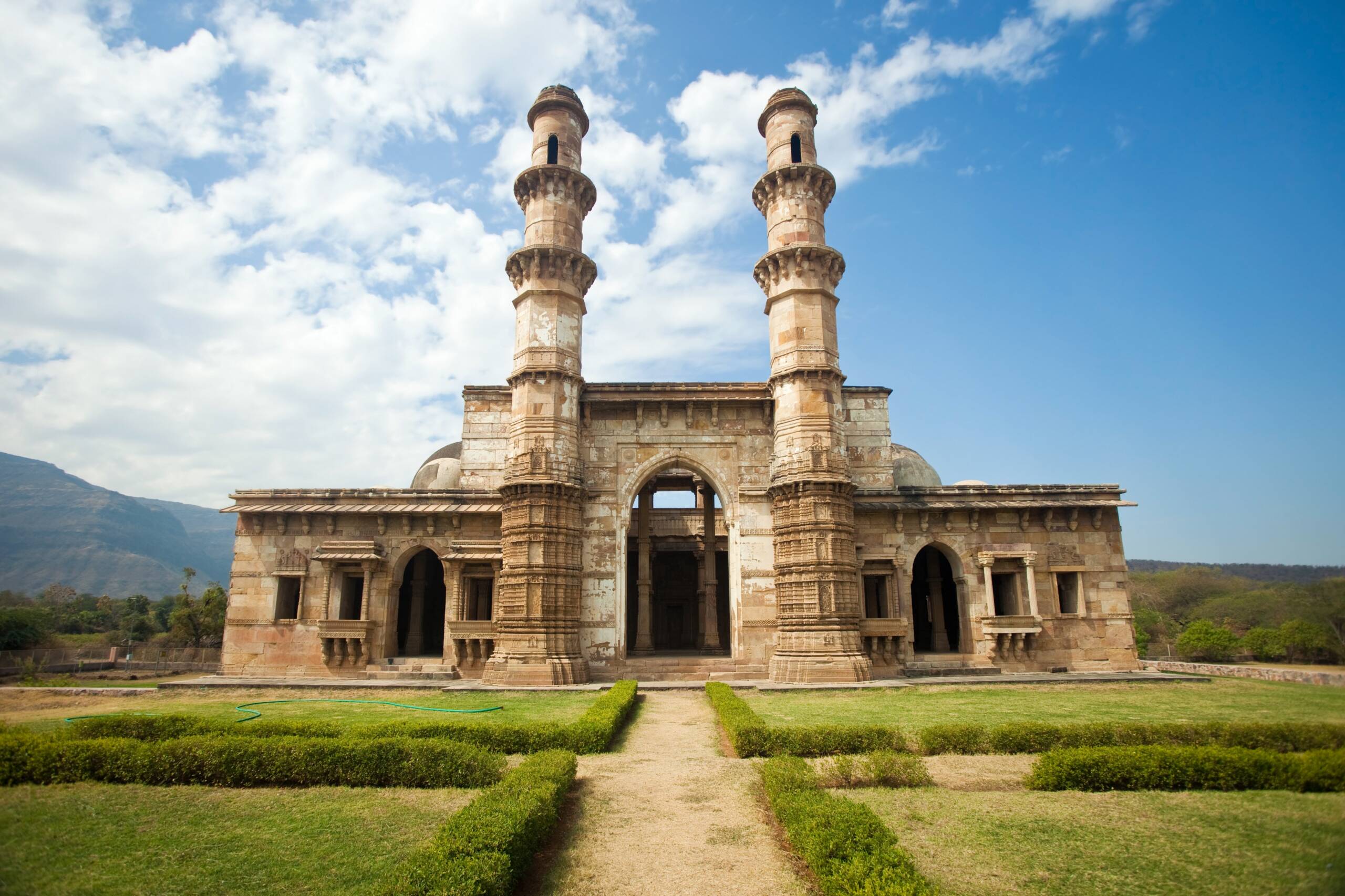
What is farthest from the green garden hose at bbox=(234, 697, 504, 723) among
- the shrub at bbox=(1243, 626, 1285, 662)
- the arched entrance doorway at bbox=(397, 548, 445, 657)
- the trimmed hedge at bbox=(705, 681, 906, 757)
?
the shrub at bbox=(1243, 626, 1285, 662)

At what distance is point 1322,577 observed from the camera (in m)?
3.07

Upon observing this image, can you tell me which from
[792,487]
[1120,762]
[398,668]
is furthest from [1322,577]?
[398,668]

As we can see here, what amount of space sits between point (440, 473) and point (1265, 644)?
2785cm

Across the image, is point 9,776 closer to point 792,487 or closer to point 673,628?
point 792,487

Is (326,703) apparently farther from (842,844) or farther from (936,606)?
(936,606)

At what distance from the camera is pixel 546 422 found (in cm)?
2253

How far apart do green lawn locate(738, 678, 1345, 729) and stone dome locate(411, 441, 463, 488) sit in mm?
14999

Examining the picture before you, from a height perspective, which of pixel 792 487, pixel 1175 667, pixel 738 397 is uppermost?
pixel 738 397

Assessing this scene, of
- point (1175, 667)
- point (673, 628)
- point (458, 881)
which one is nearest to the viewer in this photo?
point (458, 881)

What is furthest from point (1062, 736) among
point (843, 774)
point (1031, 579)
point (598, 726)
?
point (1031, 579)

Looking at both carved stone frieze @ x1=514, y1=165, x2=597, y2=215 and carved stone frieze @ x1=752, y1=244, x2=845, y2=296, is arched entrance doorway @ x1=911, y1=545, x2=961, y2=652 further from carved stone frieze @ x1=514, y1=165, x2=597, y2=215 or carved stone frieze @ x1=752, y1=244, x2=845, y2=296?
carved stone frieze @ x1=514, y1=165, x2=597, y2=215

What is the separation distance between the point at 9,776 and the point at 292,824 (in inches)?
154

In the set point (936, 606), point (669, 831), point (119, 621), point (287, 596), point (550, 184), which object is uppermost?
point (550, 184)

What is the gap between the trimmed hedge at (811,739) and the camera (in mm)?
10898
